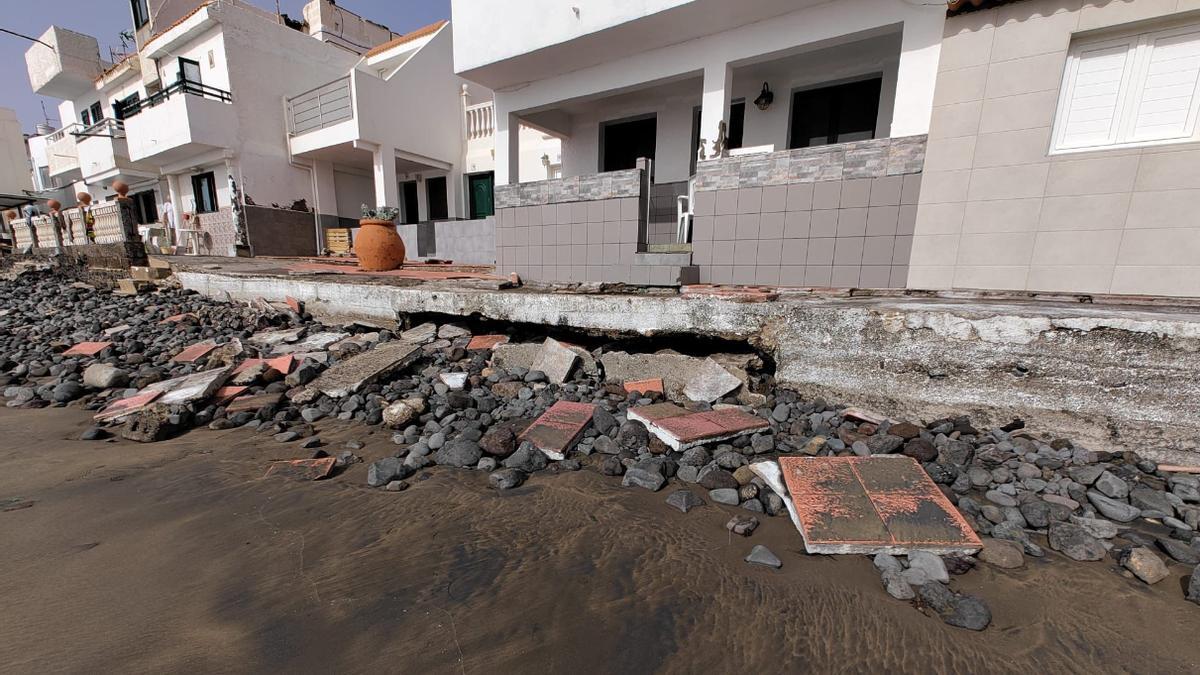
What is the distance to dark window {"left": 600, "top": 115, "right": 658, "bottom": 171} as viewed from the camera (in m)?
7.14

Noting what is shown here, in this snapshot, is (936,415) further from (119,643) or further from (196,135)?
(196,135)

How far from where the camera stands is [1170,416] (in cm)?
182

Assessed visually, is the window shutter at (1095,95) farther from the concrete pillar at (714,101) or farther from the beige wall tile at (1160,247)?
the concrete pillar at (714,101)

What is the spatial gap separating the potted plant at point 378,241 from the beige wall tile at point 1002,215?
20.9 feet

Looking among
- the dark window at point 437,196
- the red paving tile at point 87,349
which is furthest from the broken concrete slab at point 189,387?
the dark window at point 437,196

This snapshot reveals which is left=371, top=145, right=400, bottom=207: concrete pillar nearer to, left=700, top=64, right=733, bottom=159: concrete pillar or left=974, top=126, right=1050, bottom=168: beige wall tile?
left=700, top=64, right=733, bottom=159: concrete pillar

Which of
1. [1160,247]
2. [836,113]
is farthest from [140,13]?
[1160,247]

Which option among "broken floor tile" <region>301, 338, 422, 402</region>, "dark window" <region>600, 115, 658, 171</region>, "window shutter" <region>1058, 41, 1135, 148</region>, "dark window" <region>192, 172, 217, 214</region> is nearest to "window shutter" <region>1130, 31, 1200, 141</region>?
"window shutter" <region>1058, 41, 1135, 148</region>

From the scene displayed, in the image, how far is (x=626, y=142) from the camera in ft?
24.0

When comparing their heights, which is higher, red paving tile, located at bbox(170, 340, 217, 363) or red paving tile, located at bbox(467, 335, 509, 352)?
red paving tile, located at bbox(467, 335, 509, 352)

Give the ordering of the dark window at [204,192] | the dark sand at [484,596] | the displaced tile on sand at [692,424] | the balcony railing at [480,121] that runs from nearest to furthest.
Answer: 1. the dark sand at [484,596]
2. the displaced tile on sand at [692,424]
3. the balcony railing at [480,121]
4. the dark window at [204,192]

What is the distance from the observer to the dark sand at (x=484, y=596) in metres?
1.07

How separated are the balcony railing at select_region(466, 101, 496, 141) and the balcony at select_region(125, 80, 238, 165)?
5.52 m

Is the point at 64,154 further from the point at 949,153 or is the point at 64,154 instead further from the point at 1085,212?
the point at 1085,212
